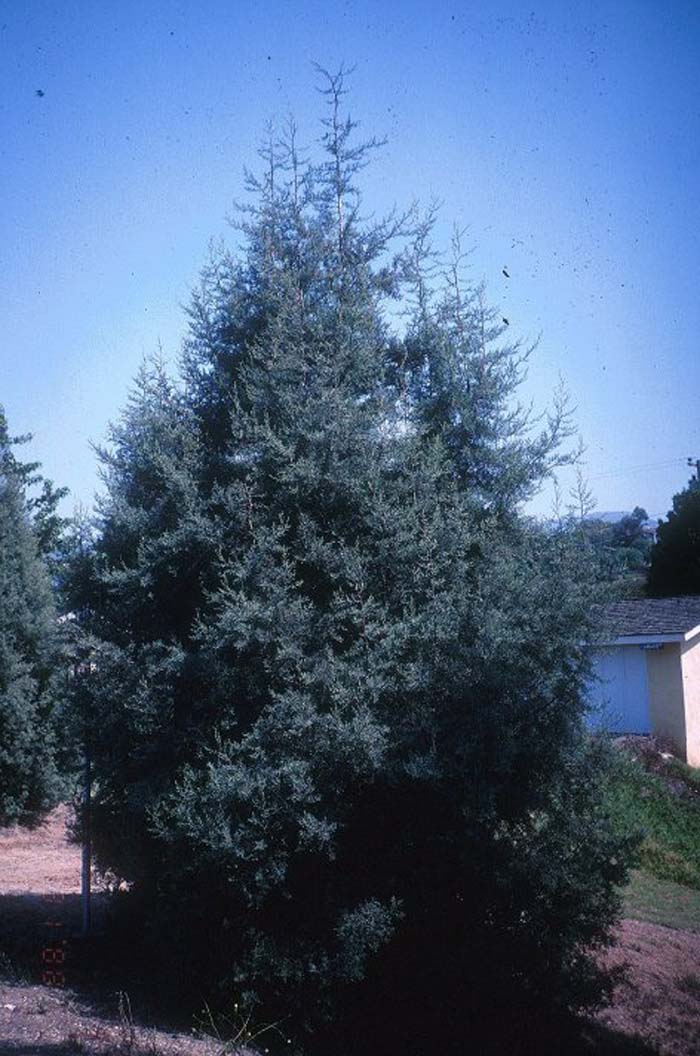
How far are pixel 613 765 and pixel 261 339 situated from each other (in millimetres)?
6431

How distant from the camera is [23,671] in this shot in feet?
55.5

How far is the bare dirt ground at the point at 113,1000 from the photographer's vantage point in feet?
18.0

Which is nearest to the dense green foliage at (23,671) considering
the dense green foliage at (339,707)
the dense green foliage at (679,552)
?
the dense green foliage at (339,707)

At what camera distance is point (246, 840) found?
6.83m

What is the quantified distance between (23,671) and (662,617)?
1653 centimetres

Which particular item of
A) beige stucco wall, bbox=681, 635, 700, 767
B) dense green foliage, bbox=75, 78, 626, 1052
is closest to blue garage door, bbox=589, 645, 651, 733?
beige stucco wall, bbox=681, 635, 700, 767

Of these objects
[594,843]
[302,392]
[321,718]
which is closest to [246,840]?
[321,718]

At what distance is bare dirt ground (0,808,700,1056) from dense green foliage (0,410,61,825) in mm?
1677

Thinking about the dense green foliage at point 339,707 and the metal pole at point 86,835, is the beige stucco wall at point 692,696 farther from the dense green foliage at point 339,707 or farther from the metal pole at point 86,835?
the metal pole at point 86,835

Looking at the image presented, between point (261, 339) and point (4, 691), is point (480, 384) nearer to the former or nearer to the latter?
point (261, 339)

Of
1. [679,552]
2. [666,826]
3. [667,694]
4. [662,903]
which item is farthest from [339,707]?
[679,552]

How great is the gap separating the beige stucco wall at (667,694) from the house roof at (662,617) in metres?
0.53

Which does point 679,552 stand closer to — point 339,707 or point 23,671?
point 23,671

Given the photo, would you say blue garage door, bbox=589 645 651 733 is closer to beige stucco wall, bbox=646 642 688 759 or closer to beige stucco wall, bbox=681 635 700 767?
beige stucco wall, bbox=646 642 688 759
